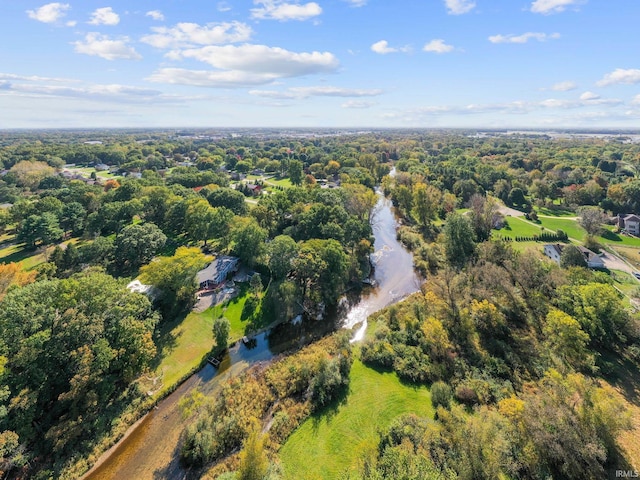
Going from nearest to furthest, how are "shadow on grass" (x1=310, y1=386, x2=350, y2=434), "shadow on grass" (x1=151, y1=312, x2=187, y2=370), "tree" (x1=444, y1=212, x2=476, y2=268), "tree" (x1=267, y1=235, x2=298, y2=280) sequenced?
"shadow on grass" (x1=310, y1=386, x2=350, y2=434)
"shadow on grass" (x1=151, y1=312, x2=187, y2=370)
"tree" (x1=267, y1=235, x2=298, y2=280)
"tree" (x1=444, y1=212, x2=476, y2=268)

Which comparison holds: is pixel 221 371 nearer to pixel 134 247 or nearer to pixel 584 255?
pixel 134 247

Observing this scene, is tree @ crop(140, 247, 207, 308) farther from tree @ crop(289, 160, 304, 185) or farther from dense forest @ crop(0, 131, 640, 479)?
tree @ crop(289, 160, 304, 185)

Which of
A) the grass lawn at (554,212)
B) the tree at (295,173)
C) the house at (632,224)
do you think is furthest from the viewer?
the tree at (295,173)

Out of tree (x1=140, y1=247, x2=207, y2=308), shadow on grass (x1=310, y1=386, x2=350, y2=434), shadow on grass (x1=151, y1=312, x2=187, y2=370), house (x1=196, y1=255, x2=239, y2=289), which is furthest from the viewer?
A: house (x1=196, y1=255, x2=239, y2=289)

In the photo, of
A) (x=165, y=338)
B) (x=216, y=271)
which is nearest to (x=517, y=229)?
(x=216, y=271)

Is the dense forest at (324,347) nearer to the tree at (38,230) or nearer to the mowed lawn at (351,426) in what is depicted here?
the tree at (38,230)

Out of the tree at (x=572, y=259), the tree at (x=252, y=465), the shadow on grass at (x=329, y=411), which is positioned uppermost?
the tree at (x=572, y=259)

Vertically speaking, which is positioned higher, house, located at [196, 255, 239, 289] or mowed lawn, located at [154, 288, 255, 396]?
house, located at [196, 255, 239, 289]

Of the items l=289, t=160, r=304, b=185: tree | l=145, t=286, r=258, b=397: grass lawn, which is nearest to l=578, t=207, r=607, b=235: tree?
l=145, t=286, r=258, b=397: grass lawn

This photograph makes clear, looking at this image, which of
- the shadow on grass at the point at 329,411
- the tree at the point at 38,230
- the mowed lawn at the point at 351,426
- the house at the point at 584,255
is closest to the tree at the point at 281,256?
the mowed lawn at the point at 351,426
